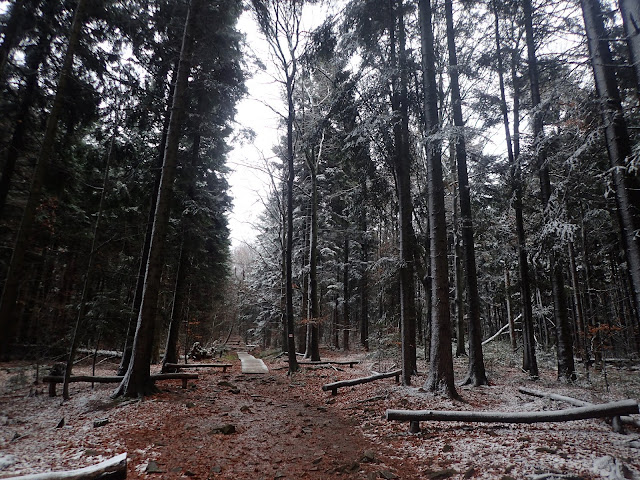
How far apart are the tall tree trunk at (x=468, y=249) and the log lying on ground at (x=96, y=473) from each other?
9098 millimetres

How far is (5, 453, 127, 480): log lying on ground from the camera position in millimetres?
2996

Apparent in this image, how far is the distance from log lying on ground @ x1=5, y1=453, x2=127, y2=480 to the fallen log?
4.30 m

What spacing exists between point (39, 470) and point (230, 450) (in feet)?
8.17

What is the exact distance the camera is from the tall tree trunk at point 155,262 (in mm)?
8062

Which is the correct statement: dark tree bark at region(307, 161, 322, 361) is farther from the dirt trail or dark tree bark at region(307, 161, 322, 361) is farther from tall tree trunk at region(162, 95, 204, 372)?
the dirt trail

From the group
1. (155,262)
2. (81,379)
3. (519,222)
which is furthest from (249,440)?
(519,222)

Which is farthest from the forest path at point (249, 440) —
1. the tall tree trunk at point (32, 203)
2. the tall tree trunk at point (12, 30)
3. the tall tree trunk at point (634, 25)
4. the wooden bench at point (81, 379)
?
the tall tree trunk at point (12, 30)

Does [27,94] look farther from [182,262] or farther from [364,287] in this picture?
[364,287]

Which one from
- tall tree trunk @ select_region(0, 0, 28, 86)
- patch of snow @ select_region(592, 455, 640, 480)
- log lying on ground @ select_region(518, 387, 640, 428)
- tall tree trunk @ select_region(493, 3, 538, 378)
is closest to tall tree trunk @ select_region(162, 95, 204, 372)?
tall tree trunk @ select_region(0, 0, 28, 86)

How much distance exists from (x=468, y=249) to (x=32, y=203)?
12.2 meters

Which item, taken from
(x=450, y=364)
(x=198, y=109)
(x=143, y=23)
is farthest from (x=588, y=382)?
(x=143, y=23)

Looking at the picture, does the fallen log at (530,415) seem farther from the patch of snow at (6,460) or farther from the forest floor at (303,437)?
the patch of snow at (6,460)

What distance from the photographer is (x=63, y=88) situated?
318 inches

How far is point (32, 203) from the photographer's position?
7.51m
